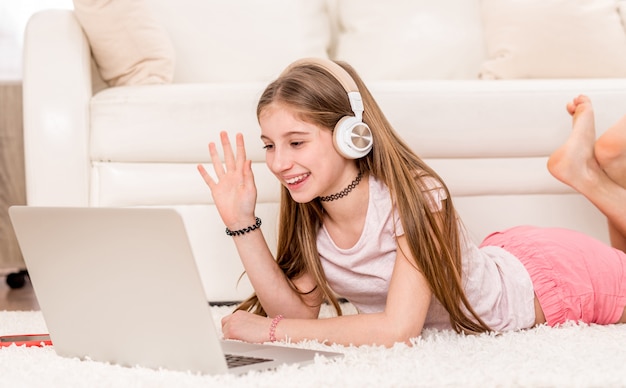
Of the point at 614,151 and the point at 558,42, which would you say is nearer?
the point at 614,151

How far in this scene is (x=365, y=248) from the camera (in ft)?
4.54

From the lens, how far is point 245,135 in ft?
5.91

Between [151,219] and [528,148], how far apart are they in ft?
Answer: 3.90

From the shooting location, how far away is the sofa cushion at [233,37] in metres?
2.31

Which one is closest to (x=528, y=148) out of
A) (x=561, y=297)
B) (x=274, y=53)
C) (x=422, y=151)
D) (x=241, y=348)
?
(x=422, y=151)

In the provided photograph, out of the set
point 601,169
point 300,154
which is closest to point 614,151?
point 601,169

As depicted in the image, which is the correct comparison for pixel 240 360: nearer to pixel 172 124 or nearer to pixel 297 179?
pixel 297 179

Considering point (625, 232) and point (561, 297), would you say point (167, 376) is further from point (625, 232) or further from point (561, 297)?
point (625, 232)

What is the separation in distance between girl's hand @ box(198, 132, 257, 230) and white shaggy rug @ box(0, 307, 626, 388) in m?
0.26

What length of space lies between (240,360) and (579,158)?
997 mm

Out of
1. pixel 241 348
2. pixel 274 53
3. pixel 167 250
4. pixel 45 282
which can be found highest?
pixel 274 53

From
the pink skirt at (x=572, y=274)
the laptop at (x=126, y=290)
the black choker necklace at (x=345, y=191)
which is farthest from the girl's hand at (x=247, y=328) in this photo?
the pink skirt at (x=572, y=274)

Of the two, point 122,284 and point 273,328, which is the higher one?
point 122,284

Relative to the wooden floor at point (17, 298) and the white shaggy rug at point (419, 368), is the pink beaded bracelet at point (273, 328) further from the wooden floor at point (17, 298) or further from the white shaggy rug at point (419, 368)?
the wooden floor at point (17, 298)
